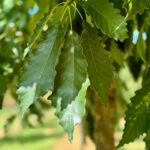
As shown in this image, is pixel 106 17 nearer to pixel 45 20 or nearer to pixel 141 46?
pixel 45 20

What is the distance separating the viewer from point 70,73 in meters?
0.67

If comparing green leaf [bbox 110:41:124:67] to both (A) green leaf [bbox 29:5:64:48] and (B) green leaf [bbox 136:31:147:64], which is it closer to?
(B) green leaf [bbox 136:31:147:64]

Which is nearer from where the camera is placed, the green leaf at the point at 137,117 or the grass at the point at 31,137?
the green leaf at the point at 137,117

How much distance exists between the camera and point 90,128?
1.56 m

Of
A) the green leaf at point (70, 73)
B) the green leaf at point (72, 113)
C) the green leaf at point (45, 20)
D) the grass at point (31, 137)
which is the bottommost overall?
the grass at point (31, 137)

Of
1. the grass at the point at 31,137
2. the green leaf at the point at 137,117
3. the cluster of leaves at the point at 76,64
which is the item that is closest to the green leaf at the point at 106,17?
the cluster of leaves at the point at 76,64

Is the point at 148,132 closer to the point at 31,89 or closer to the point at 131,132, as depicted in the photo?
the point at 131,132

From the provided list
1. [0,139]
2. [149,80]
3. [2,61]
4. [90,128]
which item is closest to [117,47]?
[149,80]

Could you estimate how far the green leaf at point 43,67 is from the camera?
665 mm

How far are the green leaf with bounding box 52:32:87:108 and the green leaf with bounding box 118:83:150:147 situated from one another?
92 mm

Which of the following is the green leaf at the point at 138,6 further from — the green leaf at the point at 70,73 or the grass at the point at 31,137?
the grass at the point at 31,137

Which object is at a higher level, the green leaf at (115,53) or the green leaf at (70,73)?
A: the green leaf at (70,73)

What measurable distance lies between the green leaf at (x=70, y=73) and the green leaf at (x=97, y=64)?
0.01 metres

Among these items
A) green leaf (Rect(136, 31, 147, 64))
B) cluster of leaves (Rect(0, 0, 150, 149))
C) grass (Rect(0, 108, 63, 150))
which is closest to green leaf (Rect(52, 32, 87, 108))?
cluster of leaves (Rect(0, 0, 150, 149))
